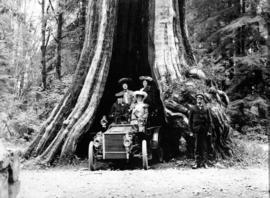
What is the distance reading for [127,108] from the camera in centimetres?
1205

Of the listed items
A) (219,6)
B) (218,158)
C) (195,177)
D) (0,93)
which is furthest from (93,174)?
(219,6)

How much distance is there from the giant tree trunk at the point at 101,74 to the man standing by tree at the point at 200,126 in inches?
15.1

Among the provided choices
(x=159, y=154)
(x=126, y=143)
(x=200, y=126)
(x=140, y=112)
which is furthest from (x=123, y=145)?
(x=200, y=126)

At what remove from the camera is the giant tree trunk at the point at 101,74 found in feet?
36.2

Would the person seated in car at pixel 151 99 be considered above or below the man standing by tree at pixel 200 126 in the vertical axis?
above

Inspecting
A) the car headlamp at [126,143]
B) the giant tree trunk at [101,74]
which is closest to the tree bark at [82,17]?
the giant tree trunk at [101,74]

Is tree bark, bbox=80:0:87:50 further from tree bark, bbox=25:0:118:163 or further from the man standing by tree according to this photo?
the man standing by tree

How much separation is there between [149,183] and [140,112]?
3152 mm

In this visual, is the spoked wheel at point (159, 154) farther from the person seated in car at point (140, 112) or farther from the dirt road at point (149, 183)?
the dirt road at point (149, 183)

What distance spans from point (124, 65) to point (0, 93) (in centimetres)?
734

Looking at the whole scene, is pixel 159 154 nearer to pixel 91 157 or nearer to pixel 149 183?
pixel 91 157

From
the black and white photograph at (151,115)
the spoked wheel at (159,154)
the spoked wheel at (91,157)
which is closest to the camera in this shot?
the black and white photograph at (151,115)

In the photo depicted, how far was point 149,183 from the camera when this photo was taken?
25.7 feet

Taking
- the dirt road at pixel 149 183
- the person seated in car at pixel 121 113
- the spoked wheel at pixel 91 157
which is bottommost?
the dirt road at pixel 149 183
